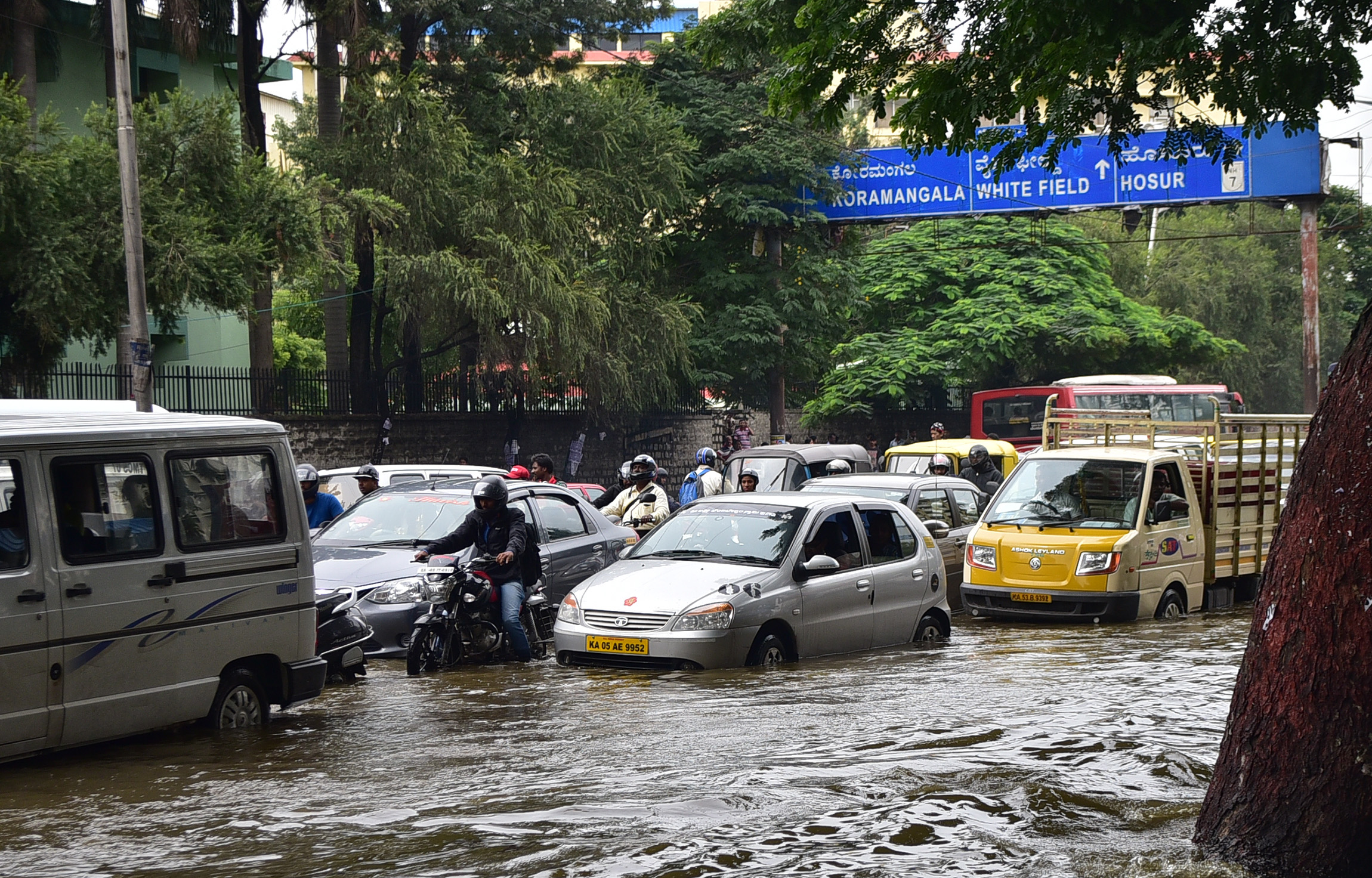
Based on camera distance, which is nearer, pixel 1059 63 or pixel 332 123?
pixel 1059 63

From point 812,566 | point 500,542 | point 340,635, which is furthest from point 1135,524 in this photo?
point 340,635

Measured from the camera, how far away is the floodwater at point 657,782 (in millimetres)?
5809

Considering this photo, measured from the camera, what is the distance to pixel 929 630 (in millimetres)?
13086

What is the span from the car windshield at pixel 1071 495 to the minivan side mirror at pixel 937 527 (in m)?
0.72

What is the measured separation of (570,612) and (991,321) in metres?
31.6

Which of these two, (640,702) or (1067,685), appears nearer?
(640,702)

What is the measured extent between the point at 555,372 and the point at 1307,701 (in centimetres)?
2491

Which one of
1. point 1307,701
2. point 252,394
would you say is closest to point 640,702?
point 1307,701

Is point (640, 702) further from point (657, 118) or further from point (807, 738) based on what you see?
point (657, 118)

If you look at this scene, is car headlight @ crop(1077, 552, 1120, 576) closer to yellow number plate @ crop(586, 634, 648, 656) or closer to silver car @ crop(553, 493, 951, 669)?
silver car @ crop(553, 493, 951, 669)

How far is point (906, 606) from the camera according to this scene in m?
12.6

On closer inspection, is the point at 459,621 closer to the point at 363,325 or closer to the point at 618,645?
the point at 618,645

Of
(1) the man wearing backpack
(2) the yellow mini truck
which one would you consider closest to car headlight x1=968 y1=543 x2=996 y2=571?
(2) the yellow mini truck

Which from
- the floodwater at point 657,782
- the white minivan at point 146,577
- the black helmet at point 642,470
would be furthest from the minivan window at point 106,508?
the black helmet at point 642,470
